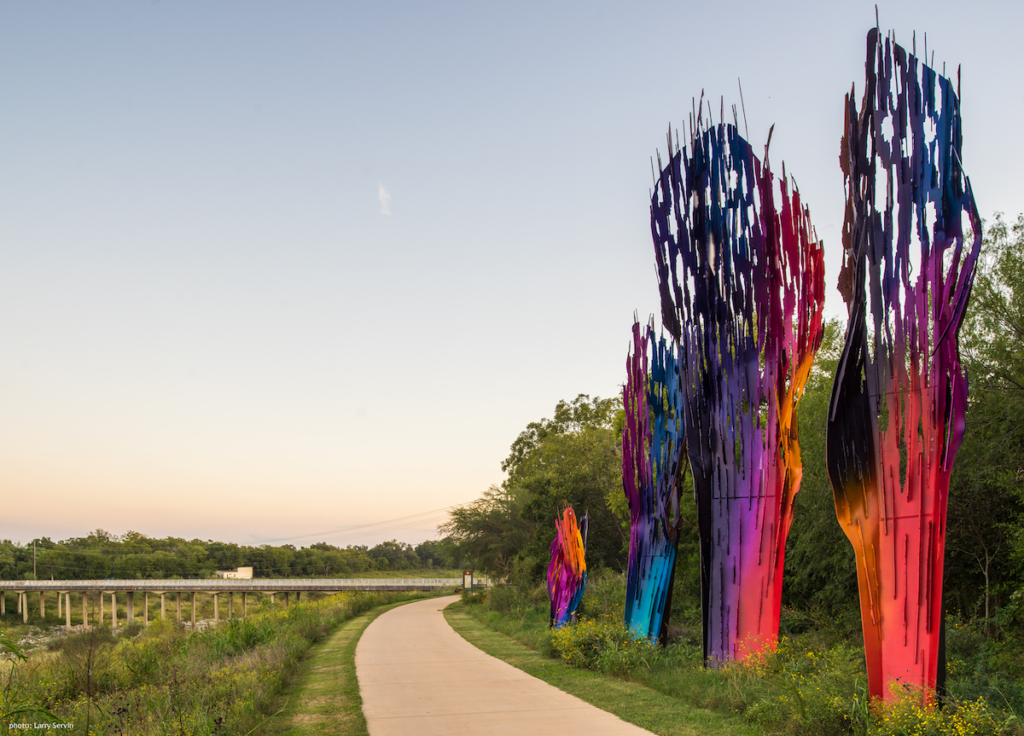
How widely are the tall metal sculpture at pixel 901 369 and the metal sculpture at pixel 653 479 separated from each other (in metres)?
5.86

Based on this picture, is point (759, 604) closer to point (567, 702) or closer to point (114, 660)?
point (567, 702)

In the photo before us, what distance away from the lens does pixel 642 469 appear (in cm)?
1498

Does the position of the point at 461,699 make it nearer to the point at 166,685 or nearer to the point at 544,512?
the point at 166,685

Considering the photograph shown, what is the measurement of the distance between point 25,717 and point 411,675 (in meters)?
5.80

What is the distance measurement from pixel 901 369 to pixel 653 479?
7167mm

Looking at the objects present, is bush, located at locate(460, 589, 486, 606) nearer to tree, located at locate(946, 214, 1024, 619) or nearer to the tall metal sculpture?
tree, located at locate(946, 214, 1024, 619)

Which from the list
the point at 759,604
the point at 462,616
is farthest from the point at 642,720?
the point at 462,616

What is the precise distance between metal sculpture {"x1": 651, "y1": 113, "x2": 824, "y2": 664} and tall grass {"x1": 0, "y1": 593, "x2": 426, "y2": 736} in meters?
6.46

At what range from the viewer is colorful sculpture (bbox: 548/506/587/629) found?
1667 cm

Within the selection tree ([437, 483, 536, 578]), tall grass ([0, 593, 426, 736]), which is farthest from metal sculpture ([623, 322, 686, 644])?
tree ([437, 483, 536, 578])

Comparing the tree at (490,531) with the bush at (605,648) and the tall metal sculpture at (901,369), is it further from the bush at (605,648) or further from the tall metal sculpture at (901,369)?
the tall metal sculpture at (901,369)

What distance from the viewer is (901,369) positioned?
781 cm

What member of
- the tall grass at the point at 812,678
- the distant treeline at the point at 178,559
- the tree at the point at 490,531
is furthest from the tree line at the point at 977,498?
the distant treeline at the point at 178,559

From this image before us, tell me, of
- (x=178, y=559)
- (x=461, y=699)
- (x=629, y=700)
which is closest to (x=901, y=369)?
(x=629, y=700)
